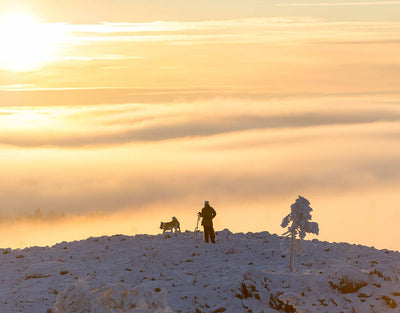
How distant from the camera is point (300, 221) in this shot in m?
22.3

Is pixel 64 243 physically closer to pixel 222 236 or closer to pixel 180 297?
pixel 222 236

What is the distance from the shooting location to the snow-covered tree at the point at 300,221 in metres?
22.2

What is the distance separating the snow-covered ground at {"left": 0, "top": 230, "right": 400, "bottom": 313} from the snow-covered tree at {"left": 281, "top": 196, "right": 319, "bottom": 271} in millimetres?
982

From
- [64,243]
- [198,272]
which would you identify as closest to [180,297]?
[198,272]

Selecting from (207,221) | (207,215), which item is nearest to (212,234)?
(207,221)

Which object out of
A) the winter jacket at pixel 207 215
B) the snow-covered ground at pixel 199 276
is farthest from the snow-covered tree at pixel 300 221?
the winter jacket at pixel 207 215

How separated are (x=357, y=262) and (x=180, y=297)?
24.6ft

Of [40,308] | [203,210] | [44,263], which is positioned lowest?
[40,308]

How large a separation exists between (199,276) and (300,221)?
4.29 metres

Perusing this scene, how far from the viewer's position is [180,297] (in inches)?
761

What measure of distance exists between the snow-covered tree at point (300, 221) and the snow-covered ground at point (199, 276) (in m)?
0.98

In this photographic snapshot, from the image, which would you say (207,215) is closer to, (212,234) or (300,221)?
(212,234)

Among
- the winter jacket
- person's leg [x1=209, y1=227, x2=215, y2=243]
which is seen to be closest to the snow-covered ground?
person's leg [x1=209, y1=227, x2=215, y2=243]

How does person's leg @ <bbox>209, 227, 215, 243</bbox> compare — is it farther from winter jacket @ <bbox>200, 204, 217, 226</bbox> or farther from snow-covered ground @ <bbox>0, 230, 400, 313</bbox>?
snow-covered ground @ <bbox>0, 230, 400, 313</bbox>
